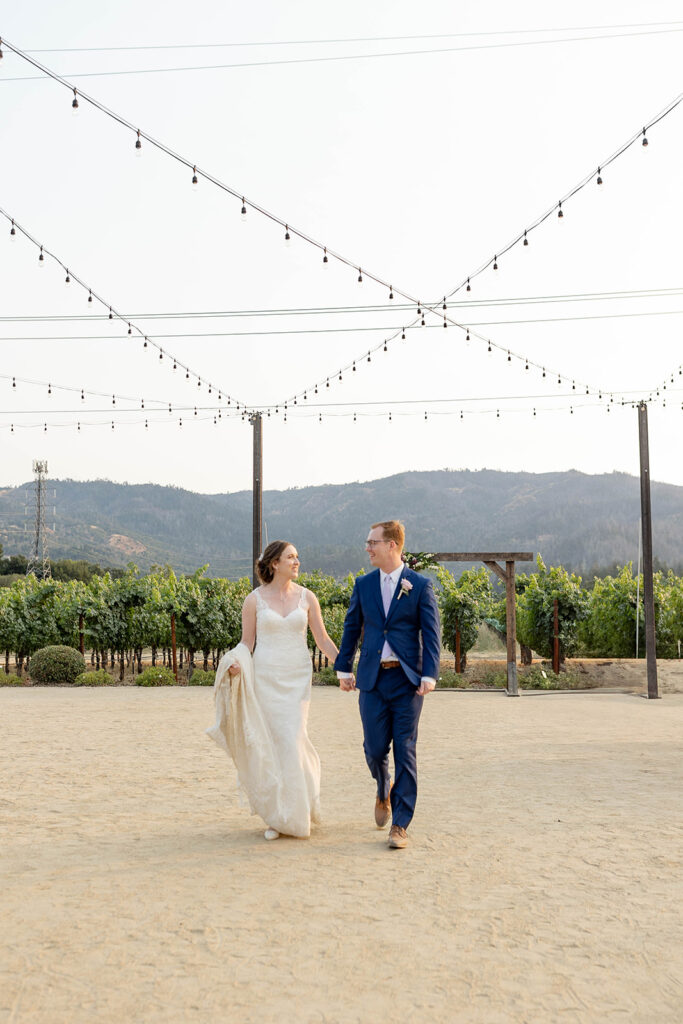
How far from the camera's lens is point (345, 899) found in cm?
446

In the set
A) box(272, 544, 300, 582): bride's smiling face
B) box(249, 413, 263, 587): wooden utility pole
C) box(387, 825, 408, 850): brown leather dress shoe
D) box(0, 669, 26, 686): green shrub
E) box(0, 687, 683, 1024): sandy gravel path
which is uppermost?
box(249, 413, 263, 587): wooden utility pole

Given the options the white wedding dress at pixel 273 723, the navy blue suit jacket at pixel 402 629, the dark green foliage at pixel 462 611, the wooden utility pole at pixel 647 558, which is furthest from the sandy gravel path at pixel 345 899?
the dark green foliage at pixel 462 611

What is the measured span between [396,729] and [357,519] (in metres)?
140

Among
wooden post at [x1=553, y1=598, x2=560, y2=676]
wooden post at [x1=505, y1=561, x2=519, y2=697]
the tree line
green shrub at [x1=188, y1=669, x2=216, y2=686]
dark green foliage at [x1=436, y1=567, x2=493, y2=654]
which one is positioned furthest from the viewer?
the tree line

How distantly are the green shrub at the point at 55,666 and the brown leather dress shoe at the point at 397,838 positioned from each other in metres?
14.6

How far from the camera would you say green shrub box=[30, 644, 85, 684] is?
744 inches

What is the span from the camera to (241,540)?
134 metres

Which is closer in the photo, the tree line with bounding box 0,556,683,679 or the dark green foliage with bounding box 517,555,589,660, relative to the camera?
the tree line with bounding box 0,556,683,679

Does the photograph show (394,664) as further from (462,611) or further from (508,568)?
(462,611)

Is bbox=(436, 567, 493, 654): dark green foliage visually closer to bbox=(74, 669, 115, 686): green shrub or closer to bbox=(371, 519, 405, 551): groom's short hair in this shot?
bbox=(74, 669, 115, 686): green shrub

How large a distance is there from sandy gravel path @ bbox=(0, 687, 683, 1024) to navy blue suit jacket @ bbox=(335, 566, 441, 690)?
968 mm

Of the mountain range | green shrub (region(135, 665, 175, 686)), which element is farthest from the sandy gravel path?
the mountain range

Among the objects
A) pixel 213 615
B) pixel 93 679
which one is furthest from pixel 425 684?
pixel 213 615

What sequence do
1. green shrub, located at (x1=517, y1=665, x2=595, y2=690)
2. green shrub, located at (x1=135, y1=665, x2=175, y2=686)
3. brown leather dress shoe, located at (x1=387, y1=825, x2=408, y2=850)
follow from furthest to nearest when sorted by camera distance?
green shrub, located at (x1=135, y1=665, x2=175, y2=686) < green shrub, located at (x1=517, y1=665, x2=595, y2=690) < brown leather dress shoe, located at (x1=387, y1=825, x2=408, y2=850)
